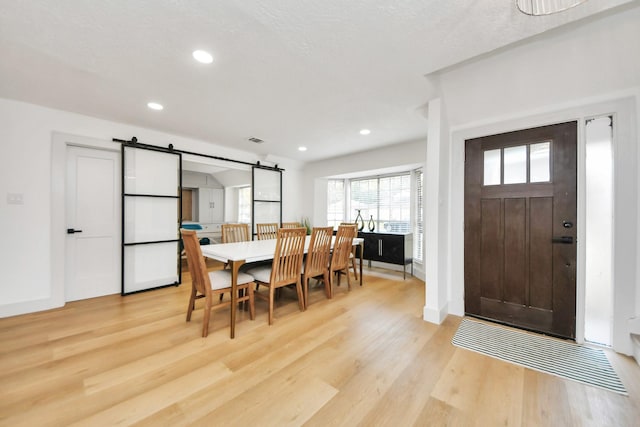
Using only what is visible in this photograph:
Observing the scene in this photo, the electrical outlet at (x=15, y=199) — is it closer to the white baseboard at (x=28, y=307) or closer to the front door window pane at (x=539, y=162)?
the white baseboard at (x=28, y=307)

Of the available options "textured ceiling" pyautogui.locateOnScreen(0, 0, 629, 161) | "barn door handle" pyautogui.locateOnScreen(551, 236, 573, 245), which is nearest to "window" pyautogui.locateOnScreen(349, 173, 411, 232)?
"textured ceiling" pyautogui.locateOnScreen(0, 0, 629, 161)

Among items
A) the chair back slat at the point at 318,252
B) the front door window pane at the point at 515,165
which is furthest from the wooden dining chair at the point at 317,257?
the front door window pane at the point at 515,165

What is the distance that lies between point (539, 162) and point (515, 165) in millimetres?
177

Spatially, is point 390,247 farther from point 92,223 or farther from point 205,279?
point 92,223

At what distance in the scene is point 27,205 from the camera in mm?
2744

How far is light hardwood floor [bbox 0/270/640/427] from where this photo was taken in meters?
1.34

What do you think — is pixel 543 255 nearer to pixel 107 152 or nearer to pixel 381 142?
pixel 381 142

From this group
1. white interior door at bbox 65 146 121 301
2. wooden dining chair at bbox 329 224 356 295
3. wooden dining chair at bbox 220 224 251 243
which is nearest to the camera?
white interior door at bbox 65 146 121 301

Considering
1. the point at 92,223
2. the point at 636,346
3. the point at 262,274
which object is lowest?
the point at 636,346

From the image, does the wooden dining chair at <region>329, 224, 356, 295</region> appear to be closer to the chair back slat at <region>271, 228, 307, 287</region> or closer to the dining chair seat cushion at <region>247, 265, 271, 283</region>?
the chair back slat at <region>271, 228, 307, 287</region>

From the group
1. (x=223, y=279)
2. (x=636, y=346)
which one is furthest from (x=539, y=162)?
(x=223, y=279)

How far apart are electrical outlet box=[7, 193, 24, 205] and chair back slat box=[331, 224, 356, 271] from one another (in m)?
3.64

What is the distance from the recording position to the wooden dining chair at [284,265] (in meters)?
2.47

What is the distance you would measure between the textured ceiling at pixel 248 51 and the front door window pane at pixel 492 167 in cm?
91
